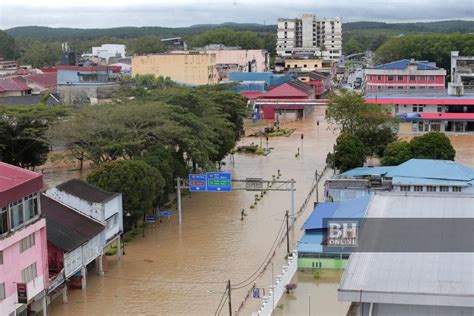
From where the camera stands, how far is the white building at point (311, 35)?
294ft

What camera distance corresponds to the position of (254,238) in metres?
19.1

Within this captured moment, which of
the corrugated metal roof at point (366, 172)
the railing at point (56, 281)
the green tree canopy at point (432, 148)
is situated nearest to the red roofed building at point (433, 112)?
A: the green tree canopy at point (432, 148)

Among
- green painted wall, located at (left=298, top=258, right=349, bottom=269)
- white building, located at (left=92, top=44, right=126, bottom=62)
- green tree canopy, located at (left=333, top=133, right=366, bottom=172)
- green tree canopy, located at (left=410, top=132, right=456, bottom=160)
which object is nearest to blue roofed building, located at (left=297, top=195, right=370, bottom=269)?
green painted wall, located at (left=298, top=258, right=349, bottom=269)

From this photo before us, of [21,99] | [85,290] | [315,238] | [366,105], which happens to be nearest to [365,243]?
[315,238]

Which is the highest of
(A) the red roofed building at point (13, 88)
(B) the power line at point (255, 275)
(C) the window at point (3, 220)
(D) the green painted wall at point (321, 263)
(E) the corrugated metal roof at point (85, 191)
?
(A) the red roofed building at point (13, 88)

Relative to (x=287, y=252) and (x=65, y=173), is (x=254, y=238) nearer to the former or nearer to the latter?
(x=287, y=252)

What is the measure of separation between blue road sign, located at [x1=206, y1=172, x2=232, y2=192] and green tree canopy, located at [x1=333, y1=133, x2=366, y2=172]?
6.51 metres

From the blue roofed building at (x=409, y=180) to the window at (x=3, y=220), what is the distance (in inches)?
430

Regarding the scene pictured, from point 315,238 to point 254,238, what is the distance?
9.27ft

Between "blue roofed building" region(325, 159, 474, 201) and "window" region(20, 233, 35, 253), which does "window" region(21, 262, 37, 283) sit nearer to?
"window" region(20, 233, 35, 253)

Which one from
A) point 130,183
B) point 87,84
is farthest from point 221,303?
point 87,84

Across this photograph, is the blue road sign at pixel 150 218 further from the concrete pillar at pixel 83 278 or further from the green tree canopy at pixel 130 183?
the concrete pillar at pixel 83 278

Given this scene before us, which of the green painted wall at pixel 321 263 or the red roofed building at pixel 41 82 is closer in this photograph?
the green painted wall at pixel 321 263

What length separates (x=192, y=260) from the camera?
57.1 feet
